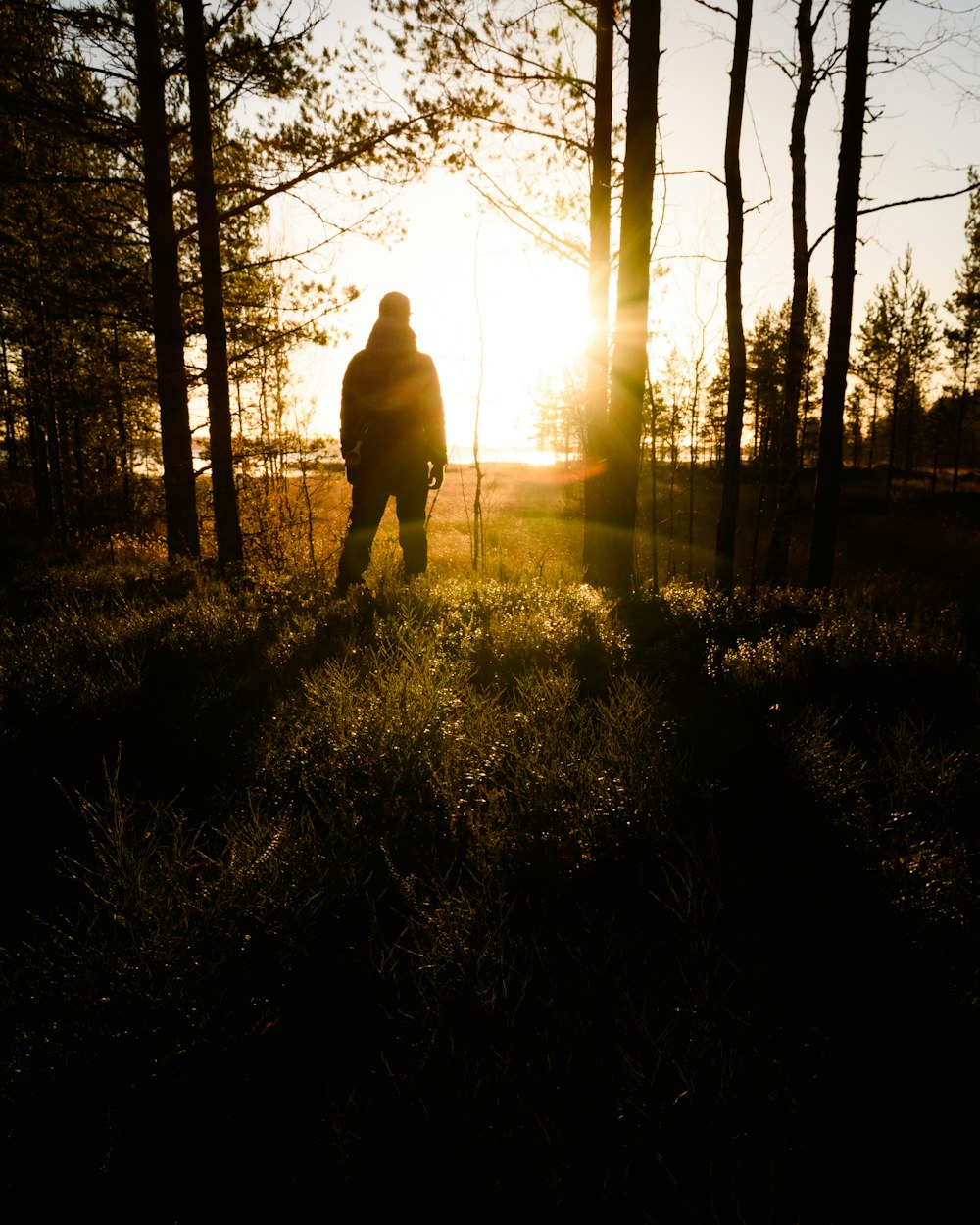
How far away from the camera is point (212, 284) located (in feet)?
26.4

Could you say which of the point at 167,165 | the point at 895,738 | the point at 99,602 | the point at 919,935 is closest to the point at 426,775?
the point at 919,935

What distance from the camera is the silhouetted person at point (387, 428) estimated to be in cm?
588

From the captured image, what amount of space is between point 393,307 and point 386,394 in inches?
35.5

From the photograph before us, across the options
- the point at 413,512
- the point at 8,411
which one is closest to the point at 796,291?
the point at 413,512

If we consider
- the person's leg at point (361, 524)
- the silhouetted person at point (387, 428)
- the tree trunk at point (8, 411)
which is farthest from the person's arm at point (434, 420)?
the tree trunk at point (8, 411)

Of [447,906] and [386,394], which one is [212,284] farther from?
→ [447,906]

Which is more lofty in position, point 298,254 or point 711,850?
point 298,254

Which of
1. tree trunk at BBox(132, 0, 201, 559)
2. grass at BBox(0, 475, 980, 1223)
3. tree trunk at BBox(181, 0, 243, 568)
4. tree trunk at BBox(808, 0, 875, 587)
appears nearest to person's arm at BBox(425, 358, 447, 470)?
tree trunk at BBox(181, 0, 243, 568)

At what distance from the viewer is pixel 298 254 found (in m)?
8.46

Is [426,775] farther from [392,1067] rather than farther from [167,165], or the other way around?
[167,165]

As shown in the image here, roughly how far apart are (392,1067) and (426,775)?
42.2 inches

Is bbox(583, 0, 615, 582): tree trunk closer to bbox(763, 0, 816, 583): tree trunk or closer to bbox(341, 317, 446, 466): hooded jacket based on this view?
bbox(341, 317, 446, 466): hooded jacket

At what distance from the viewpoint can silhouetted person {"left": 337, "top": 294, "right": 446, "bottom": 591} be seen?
5.88m

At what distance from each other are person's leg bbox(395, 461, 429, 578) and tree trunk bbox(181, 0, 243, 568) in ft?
8.79
